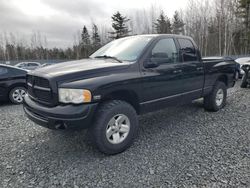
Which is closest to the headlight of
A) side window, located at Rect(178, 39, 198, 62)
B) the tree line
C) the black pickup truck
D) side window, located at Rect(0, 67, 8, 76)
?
the black pickup truck

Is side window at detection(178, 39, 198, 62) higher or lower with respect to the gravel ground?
higher

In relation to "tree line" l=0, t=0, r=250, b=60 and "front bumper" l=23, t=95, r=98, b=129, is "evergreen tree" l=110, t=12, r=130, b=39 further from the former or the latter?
"front bumper" l=23, t=95, r=98, b=129

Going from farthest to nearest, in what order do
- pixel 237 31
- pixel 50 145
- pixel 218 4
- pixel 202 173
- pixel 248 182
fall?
1. pixel 237 31
2. pixel 218 4
3. pixel 50 145
4. pixel 202 173
5. pixel 248 182

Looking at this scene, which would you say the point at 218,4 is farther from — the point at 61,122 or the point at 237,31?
→ the point at 61,122

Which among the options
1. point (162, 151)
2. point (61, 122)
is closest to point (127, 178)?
point (162, 151)

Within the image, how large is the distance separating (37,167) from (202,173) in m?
2.29

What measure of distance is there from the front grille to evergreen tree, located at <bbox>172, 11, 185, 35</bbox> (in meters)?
39.4

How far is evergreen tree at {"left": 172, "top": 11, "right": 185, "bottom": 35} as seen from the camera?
39291mm

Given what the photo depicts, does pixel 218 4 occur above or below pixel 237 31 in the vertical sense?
above

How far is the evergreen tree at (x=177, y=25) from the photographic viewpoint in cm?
3929

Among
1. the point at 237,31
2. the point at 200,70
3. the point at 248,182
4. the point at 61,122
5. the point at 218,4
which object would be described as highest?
the point at 218,4

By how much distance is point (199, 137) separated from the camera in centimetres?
380

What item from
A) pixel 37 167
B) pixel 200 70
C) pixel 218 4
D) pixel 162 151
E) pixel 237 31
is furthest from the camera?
pixel 237 31

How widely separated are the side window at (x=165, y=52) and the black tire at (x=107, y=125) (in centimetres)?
107
